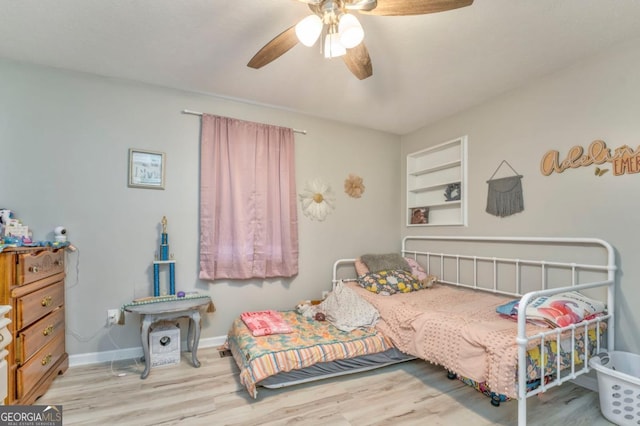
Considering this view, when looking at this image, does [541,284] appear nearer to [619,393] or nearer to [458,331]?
[619,393]

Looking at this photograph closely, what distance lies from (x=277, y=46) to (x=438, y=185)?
2.39 metres

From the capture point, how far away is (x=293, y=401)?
6.20 ft

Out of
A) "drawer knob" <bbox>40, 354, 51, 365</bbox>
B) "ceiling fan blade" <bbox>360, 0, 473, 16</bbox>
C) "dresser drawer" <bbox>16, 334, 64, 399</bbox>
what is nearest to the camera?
"ceiling fan blade" <bbox>360, 0, 473, 16</bbox>

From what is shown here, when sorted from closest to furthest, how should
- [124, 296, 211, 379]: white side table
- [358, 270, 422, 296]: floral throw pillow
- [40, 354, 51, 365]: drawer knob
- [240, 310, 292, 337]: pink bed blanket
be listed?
[40, 354, 51, 365]: drawer knob
[124, 296, 211, 379]: white side table
[240, 310, 292, 337]: pink bed blanket
[358, 270, 422, 296]: floral throw pillow

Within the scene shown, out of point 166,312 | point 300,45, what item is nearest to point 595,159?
point 300,45

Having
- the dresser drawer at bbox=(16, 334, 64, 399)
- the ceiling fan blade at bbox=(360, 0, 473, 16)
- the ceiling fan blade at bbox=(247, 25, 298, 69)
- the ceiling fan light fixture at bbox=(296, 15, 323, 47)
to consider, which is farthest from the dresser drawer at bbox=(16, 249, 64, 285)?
the ceiling fan blade at bbox=(360, 0, 473, 16)

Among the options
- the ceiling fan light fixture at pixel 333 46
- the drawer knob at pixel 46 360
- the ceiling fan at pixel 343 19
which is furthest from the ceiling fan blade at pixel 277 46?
the drawer knob at pixel 46 360

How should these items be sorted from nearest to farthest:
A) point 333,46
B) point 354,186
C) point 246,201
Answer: point 333,46, point 246,201, point 354,186

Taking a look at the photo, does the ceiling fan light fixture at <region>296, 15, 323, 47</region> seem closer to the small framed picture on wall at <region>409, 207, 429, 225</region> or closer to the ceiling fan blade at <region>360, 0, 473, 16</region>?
the ceiling fan blade at <region>360, 0, 473, 16</region>

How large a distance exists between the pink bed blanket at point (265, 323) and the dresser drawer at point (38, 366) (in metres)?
→ 1.30

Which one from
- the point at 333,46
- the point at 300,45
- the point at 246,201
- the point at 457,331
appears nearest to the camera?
the point at 333,46

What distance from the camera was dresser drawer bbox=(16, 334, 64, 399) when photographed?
1619 millimetres

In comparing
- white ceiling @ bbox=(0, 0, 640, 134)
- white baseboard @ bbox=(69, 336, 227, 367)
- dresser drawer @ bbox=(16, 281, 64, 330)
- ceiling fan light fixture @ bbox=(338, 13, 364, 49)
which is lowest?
white baseboard @ bbox=(69, 336, 227, 367)

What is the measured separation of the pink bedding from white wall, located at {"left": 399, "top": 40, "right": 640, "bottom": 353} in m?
0.74
